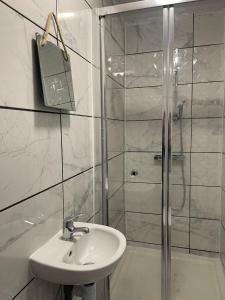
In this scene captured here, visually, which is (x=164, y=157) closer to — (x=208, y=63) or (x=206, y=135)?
(x=206, y=135)


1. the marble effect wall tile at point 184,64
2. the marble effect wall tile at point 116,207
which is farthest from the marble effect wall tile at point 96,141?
the marble effect wall tile at point 184,64

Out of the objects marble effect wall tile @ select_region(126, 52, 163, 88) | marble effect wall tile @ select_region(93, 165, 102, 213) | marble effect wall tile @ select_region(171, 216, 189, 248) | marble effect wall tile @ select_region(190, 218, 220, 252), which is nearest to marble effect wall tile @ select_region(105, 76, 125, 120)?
marble effect wall tile @ select_region(126, 52, 163, 88)

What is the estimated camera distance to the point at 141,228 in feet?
7.32

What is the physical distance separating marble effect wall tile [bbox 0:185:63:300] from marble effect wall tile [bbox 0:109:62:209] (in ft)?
0.16

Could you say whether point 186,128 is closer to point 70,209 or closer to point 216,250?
point 216,250

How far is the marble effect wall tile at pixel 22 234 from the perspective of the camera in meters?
0.80

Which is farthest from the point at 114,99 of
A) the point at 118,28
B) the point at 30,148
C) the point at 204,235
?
the point at 204,235

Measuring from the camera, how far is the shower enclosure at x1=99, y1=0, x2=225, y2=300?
1.81m

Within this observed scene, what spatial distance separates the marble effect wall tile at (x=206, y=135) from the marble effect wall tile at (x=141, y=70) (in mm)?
529

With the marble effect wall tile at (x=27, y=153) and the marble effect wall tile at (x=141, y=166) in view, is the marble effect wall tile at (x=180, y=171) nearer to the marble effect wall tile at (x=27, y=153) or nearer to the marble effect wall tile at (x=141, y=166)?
the marble effect wall tile at (x=141, y=166)

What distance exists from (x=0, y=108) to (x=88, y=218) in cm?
98

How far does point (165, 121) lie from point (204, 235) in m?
1.19

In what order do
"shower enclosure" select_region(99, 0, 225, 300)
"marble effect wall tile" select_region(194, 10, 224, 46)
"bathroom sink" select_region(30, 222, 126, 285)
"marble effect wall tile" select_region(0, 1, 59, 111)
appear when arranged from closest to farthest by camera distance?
"marble effect wall tile" select_region(0, 1, 59, 111) < "bathroom sink" select_region(30, 222, 126, 285) < "shower enclosure" select_region(99, 0, 225, 300) < "marble effect wall tile" select_region(194, 10, 224, 46)

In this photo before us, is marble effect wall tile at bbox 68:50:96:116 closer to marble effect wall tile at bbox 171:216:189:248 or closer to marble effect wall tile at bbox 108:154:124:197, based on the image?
marble effect wall tile at bbox 108:154:124:197
